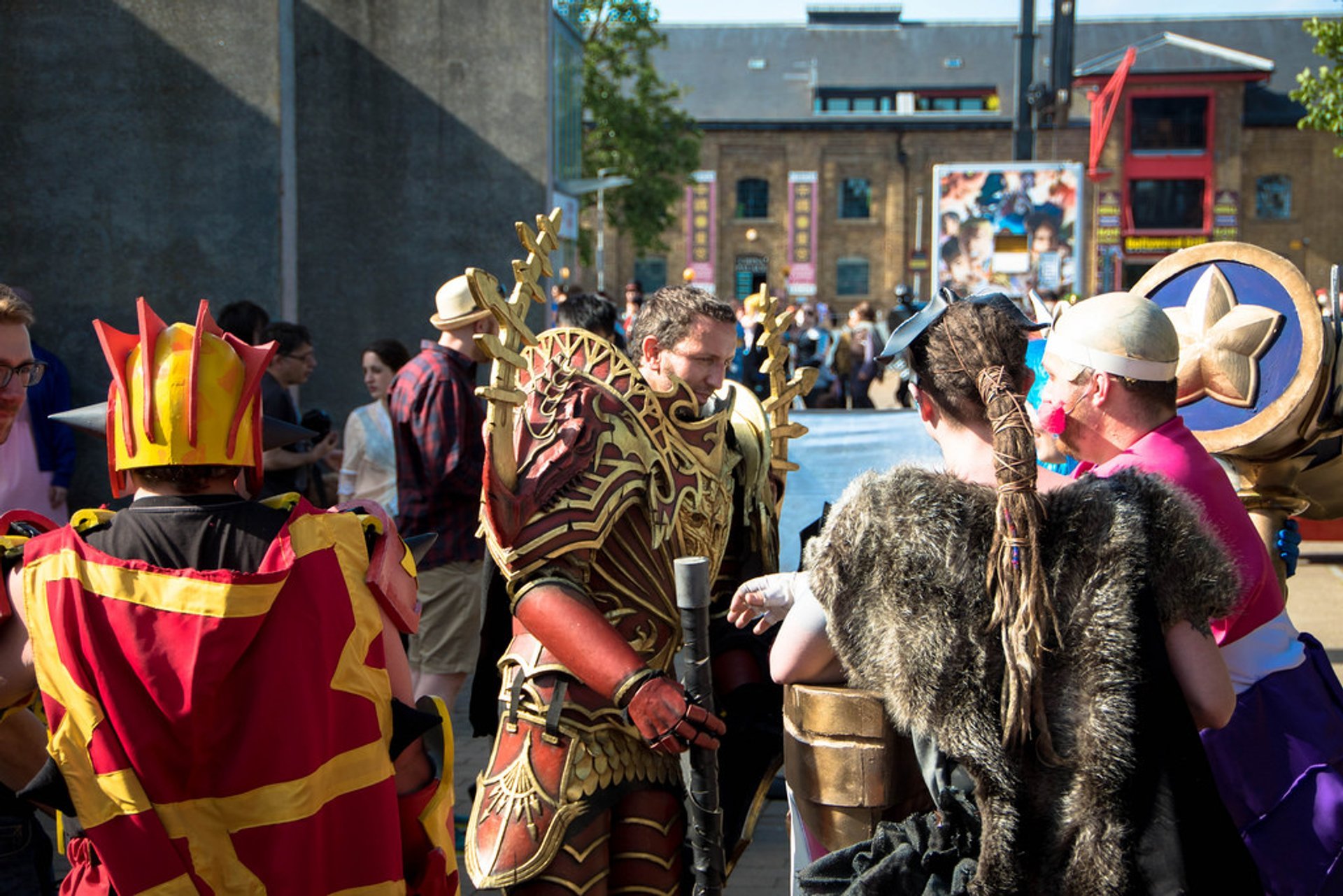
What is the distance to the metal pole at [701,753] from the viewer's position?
7.51 ft

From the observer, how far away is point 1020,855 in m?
1.90

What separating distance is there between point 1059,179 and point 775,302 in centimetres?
739

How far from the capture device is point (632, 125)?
31.0 m

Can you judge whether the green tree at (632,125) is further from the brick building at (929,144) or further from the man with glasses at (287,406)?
the man with glasses at (287,406)

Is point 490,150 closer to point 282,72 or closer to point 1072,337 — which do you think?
point 282,72

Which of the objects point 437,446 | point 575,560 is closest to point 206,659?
point 575,560

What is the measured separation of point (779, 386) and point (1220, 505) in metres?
1.40

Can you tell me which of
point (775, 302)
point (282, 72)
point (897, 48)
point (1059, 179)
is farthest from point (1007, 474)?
point (897, 48)

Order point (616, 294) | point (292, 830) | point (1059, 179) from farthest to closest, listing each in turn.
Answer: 1. point (616, 294)
2. point (1059, 179)
3. point (292, 830)

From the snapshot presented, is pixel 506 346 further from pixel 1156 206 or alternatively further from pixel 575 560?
pixel 1156 206

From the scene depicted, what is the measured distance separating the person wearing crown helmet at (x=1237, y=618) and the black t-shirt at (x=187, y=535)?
1.44 m

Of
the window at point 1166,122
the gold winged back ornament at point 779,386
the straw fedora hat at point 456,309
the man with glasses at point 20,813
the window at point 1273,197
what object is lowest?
the man with glasses at point 20,813

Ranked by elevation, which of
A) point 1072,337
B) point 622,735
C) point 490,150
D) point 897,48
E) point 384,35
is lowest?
point 622,735

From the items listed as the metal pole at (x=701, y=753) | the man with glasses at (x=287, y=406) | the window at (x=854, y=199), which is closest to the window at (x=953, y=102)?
the window at (x=854, y=199)
